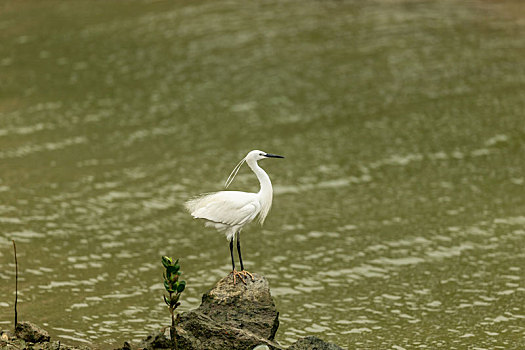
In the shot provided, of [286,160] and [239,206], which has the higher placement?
[239,206]

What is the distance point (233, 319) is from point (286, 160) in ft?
38.6

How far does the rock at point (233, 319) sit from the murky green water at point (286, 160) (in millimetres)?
2808

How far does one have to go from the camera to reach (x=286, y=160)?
2502cm

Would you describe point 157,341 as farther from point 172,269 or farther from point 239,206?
point 239,206

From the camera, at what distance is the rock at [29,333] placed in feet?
46.1

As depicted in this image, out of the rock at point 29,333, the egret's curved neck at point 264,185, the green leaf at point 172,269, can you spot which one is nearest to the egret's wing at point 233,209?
the egret's curved neck at point 264,185

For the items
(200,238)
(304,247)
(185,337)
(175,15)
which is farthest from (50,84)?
(185,337)

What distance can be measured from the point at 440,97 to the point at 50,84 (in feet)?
46.7

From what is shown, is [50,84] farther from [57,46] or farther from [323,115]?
[323,115]

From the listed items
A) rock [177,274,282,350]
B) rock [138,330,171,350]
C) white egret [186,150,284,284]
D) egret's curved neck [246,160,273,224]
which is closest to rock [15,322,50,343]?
rock [138,330,171,350]

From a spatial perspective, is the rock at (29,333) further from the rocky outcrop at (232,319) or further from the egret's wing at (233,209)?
the egret's wing at (233,209)

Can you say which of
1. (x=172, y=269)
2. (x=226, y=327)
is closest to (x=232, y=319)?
(x=226, y=327)

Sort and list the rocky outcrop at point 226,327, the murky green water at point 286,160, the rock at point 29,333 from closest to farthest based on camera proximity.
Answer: the rocky outcrop at point 226,327 < the rock at point 29,333 < the murky green water at point 286,160

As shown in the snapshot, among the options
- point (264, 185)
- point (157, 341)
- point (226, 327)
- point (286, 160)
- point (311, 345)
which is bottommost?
point (286, 160)
